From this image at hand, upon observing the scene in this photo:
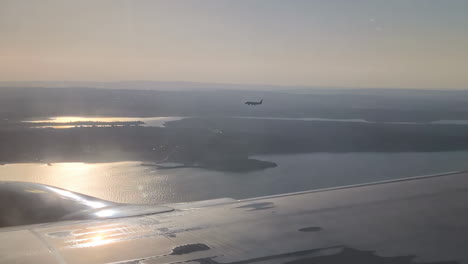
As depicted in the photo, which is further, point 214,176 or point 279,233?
point 214,176

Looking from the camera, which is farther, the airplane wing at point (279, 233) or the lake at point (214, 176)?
the lake at point (214, 176)

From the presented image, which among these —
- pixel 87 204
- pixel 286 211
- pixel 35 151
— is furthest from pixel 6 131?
pixel 286 211

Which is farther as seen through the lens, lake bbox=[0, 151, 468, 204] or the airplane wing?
lake bbox=[0, 151, 468, 204]
